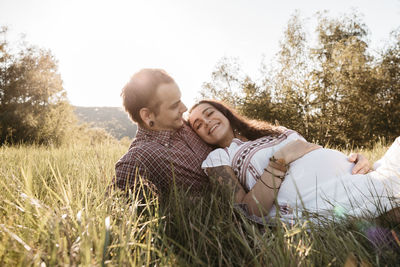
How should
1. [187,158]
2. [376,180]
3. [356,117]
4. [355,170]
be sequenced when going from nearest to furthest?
1. [376,180]
2. [355,170]
3. [187,158]
4. [356,117]

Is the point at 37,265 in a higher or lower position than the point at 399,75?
lower

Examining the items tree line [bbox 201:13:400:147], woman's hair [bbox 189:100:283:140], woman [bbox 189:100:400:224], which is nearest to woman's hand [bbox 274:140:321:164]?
woman [bbox 189:100:400:224]

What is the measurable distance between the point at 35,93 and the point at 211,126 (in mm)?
23938

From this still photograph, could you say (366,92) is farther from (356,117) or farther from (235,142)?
(235,142)

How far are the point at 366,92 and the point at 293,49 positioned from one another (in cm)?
447

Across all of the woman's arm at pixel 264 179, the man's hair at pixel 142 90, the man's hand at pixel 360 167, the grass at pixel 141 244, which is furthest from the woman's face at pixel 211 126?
the grass at pixel 141 244

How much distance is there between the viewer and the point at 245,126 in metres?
3.21

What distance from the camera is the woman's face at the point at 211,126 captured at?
9.54ft

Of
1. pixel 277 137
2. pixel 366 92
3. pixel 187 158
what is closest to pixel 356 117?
pixel 366 92

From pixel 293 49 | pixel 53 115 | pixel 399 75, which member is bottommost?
pixel 53 115

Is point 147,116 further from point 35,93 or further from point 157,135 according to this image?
point 35,93

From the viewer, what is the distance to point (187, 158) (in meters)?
2.55

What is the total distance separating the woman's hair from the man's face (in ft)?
1.40

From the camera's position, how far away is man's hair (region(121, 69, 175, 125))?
8.69 ft
